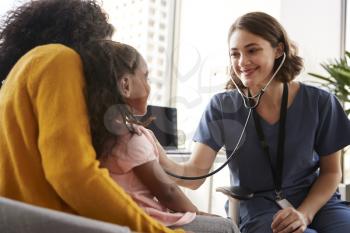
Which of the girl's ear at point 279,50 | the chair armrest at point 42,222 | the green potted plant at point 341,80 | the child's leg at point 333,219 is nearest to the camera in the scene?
the chair armrest at point 42,222

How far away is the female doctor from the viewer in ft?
4.14

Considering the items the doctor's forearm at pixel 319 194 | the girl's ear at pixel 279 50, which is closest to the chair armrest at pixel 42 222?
the doctor's forearm at pixel 319 194

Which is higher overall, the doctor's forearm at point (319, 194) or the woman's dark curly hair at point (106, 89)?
the woman's dark curly hair at point (106, 89)

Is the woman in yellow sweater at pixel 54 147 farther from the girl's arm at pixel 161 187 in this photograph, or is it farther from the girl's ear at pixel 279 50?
the girl's ear at pixel 279 50

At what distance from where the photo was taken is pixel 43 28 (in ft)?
2.70

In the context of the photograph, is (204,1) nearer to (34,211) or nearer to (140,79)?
(140,79)

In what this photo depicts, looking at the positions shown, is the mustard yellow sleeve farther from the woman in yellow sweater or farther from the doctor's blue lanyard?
the doctor's blue lanyard

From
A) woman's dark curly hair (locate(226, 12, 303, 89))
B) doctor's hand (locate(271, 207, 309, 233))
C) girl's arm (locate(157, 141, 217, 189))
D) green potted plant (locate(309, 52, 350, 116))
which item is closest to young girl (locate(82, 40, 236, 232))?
doctor's hand (locate(271, 207, 309, 233))

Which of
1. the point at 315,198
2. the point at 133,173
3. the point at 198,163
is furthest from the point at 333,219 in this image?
the point at 133,173

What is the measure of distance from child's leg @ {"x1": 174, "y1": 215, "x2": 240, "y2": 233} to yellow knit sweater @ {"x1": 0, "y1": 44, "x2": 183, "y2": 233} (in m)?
0.17

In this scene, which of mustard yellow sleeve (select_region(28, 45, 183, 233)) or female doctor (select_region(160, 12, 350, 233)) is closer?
mustard yellow sleeve (select_region(28, 45, 183, 233))

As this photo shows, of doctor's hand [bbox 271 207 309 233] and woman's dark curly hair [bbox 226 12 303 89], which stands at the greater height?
woman's dark curly hair [bbox 226 12 303 89]

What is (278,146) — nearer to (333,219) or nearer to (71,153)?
(333,219)

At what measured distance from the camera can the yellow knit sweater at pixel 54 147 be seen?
0.61 metres
